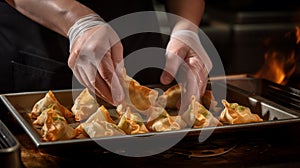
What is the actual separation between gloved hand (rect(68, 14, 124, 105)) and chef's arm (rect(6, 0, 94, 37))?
4.0 inches

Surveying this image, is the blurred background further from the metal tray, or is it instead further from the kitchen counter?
the kitchen counter

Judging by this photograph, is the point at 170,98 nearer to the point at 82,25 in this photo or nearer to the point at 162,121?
the point at 162,121

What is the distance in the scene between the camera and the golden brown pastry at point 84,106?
1972 mm

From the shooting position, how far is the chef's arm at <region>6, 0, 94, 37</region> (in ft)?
6.41

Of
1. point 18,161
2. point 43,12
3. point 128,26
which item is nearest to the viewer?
point 18,161

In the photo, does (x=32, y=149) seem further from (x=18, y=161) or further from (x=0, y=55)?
(x=0, y=55)

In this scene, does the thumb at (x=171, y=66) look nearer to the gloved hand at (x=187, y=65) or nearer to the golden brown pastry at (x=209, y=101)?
the gloved hand at (x=187, y=65)

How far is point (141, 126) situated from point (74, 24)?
0.43 metres

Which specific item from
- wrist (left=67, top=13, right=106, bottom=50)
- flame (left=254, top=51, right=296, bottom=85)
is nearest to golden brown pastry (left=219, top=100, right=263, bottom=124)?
wrist (left=67, top=13, right=106, bottom=50)

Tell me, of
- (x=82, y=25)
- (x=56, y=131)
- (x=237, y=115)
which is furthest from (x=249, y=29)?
(x=56, y=131)

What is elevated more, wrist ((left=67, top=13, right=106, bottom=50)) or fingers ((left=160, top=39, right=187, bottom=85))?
wrist ((left=67, top=13, right=106, bottom=50))

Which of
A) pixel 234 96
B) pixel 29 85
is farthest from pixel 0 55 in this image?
pixel 234 96

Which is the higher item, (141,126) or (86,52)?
(86,52)

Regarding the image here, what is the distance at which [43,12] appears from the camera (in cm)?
205
